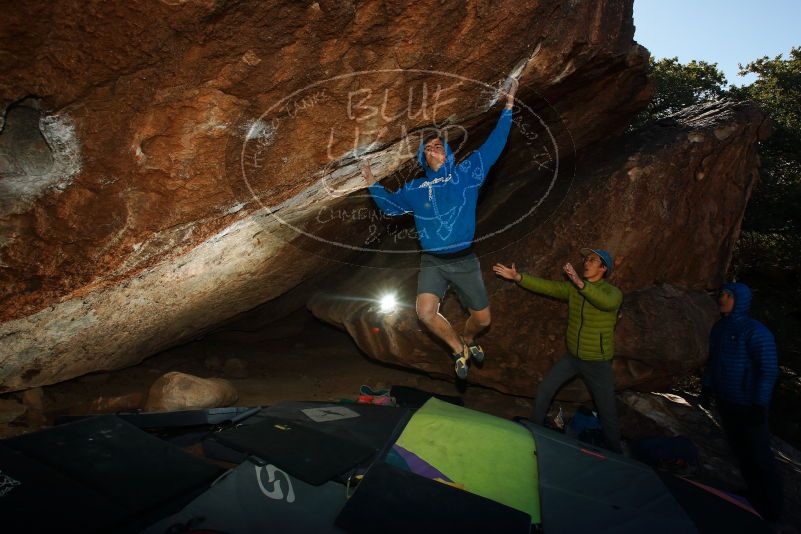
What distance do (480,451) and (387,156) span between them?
3.23m

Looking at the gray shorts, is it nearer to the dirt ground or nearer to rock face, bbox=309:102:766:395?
rock face, bbox=309:102:766:395

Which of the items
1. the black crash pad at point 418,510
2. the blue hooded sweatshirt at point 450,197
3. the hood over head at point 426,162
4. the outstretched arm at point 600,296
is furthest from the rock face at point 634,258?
the black crash pad at point 418,510

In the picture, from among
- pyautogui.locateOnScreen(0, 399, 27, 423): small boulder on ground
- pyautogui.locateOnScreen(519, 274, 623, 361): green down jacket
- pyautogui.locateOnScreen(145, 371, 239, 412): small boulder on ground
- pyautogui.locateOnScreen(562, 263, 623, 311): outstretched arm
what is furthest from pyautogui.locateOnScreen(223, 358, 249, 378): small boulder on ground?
pyautogui.locateOnScreen(562, 263, 623, 311): outstretched arm

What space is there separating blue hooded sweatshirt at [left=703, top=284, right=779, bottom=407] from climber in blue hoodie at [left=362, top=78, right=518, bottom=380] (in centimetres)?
259

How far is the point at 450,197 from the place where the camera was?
15.7 feet

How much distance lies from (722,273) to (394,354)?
220 inches

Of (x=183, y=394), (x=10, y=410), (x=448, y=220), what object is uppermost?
(x=448, y=220)

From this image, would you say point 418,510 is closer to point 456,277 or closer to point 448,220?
point 456,277

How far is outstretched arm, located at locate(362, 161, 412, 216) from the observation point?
16.5 ft

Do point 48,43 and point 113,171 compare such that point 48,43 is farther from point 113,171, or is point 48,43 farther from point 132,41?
point 113,171

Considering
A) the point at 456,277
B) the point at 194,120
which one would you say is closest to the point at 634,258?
the point at 456,277

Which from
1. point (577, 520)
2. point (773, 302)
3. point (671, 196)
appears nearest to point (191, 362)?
point (577, 520)

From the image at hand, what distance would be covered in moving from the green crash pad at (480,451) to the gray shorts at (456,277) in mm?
1328

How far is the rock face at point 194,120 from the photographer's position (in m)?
3.10
